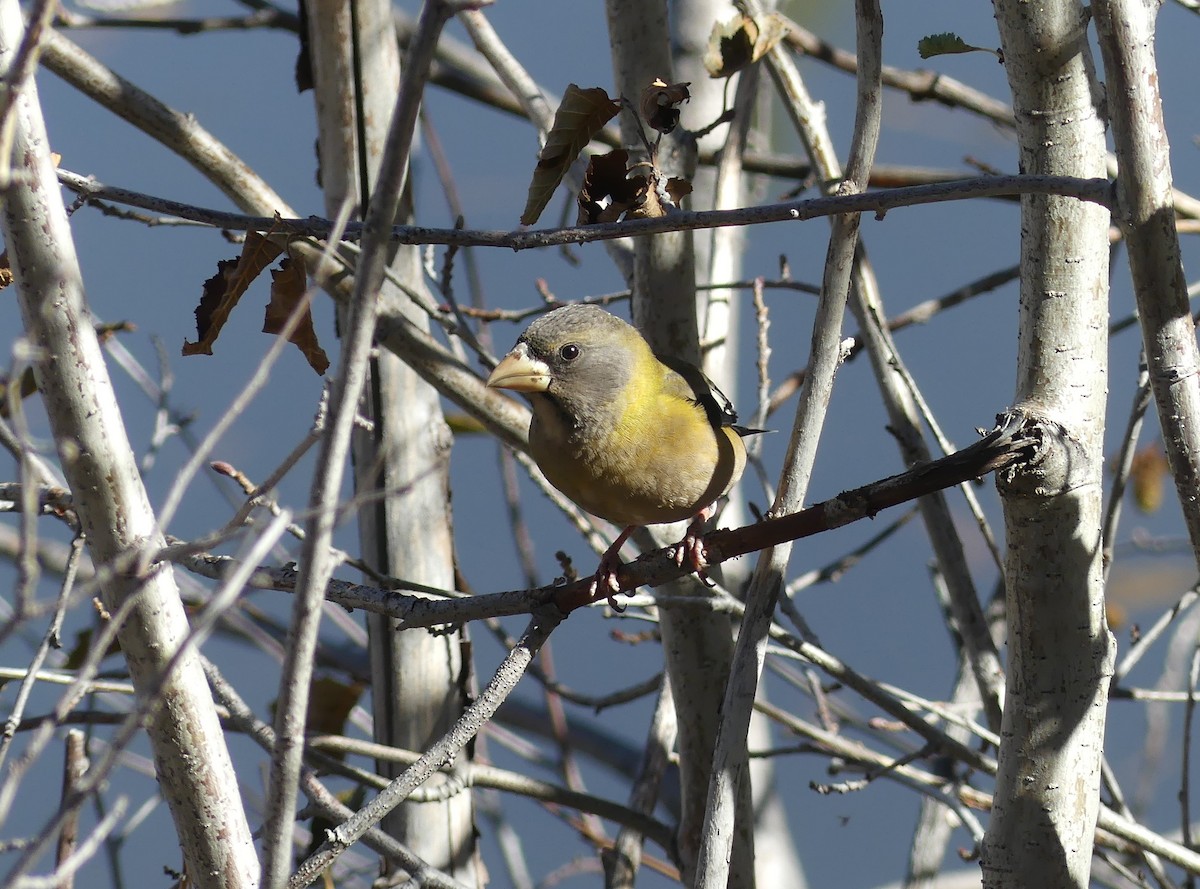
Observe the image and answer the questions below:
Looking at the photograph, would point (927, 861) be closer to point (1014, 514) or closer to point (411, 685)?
point (411, 685)

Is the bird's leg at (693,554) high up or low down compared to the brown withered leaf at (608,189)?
down

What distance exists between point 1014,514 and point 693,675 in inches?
51.5

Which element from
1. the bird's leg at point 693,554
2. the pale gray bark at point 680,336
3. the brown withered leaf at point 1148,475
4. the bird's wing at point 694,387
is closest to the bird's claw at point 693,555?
the bird's leg at point 693,554

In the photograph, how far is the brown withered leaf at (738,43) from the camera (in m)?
3.01

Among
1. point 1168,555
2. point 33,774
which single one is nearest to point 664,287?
point 1168,555

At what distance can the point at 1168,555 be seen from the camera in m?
5.88

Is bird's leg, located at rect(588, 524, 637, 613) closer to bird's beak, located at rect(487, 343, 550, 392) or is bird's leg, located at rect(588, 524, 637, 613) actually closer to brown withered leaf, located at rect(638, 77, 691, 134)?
bird's beak, located at rect(487, 343, 550, 392)

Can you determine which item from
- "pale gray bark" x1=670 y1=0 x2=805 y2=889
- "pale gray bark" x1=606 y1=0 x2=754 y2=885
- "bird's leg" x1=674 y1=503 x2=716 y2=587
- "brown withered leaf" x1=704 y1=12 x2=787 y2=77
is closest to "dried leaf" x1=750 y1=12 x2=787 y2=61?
"brown withered leaf" x1=704 y1=12 x2=787 y2=77

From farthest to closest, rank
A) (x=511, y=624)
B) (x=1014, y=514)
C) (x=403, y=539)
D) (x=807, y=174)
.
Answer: (x=511, y=624)
(x=807, y=174)
(x=403, y=539)
(x=1014, y=514)

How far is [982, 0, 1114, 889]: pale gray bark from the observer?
223 centimetres

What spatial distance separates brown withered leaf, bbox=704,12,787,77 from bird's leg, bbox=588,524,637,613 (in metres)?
1.27

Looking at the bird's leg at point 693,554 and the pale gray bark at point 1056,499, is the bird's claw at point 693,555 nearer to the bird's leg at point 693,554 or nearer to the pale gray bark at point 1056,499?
the bird's leg at point 693,554

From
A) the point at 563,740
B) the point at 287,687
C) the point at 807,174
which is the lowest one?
the point at 287,687

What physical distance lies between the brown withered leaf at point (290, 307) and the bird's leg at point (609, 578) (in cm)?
75
